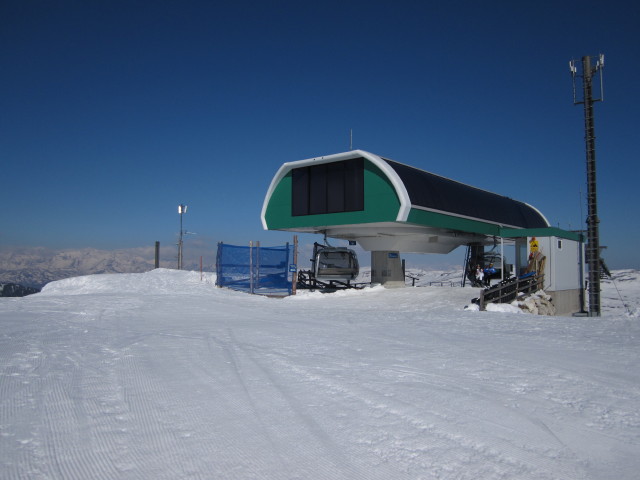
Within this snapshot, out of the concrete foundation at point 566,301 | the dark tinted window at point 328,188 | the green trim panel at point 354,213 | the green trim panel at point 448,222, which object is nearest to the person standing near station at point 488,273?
the green trim panel at point 448,222

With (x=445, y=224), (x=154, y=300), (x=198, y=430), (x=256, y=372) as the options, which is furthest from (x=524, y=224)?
(x=198, y=430)

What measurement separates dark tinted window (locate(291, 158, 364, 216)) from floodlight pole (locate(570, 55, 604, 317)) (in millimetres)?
8953

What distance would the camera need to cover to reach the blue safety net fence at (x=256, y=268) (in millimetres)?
20125

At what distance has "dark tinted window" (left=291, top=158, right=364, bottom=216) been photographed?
1884 cm

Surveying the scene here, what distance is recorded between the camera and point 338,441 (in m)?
3.48

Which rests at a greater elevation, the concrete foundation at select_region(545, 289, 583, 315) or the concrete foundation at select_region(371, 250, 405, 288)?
the concrete foundation at select_region(371, 250, 405, 288)

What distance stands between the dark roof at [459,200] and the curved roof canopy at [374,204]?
5cm

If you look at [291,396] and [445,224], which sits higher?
[445,224]

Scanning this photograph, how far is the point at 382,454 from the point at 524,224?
27941 mm

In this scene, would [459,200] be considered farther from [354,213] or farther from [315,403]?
[315,403]

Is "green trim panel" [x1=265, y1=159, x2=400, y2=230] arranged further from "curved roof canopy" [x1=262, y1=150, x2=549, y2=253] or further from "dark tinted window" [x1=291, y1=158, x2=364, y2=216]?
"dark tinted window" [x1=291, y1=158, x2=364, y2=216]

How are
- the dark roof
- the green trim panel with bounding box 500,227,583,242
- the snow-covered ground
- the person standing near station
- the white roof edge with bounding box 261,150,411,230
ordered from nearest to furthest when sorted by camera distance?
the snow-covered ground
the white roof edge with bounding box 261,150,411,230
the green trim panel with bounding box 500,227,583,242
the dark roof
the person standing near station

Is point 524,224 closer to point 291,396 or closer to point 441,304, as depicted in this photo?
point 441,304

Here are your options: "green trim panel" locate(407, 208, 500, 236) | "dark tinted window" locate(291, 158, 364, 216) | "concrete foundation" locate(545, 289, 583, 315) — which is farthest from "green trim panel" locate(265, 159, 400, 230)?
"concrete foundation" locate(545, 289, 583, 315)
